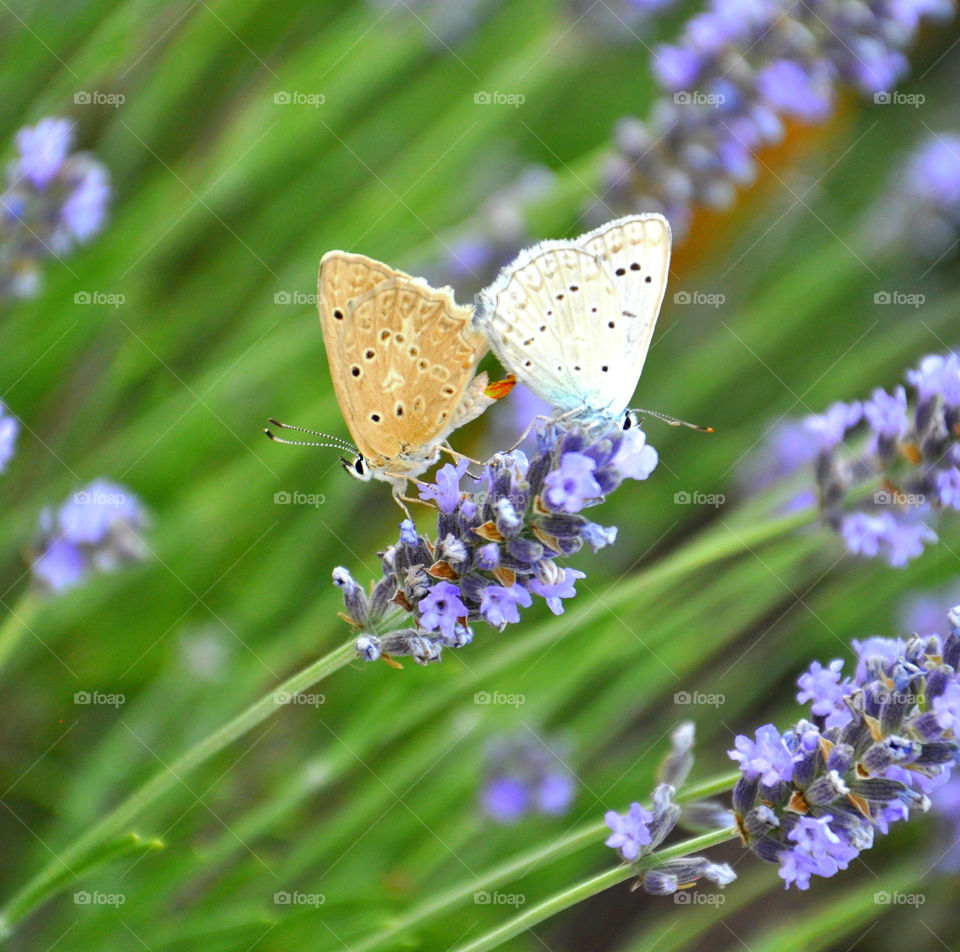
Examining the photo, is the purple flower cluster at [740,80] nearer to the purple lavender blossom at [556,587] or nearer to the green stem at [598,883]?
the purple lavender blossom at [556,587]

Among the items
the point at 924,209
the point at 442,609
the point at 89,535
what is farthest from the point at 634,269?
the point at 924,209

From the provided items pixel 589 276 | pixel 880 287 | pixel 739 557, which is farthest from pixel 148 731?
pixel 880 287

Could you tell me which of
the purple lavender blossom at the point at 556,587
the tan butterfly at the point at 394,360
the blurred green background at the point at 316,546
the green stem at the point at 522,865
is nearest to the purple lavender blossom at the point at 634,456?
the purple lavender blossom at the point at 556,587

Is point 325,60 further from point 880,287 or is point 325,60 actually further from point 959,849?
point 959,849

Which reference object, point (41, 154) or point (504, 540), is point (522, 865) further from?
point (41, 154)

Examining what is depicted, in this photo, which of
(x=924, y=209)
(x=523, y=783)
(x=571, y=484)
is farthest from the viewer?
(x=924, y=209)
